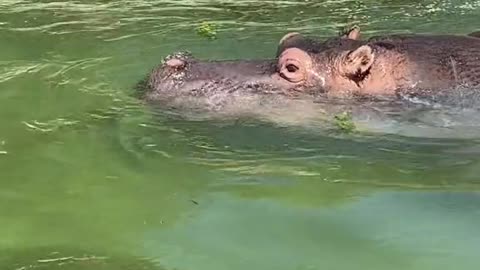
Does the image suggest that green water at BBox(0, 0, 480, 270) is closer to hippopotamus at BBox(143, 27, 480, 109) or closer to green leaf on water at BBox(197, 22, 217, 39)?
hippopotamus at BBox(143, 27, 480, 109)

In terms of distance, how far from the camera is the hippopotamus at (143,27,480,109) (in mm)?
6516

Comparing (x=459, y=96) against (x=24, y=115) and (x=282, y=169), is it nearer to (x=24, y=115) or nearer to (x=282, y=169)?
(x=282, y=169)

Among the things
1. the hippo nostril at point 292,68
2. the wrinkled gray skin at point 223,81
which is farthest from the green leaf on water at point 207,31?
the hippo nostril at point 292,68

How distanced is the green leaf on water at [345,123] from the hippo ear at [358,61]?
326mm

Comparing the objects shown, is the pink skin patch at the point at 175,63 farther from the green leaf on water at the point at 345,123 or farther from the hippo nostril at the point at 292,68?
the green leaf on water at the point at 345,123

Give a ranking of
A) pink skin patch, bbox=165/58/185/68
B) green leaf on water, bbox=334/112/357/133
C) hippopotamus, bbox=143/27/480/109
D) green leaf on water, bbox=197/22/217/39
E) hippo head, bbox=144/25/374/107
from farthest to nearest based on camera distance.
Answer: green leaf on water, bbox=197/22/217/39 < pink skin patch, bbox=165/58/185/68 < hippo head, bbox=144/25/374/107 < hippopotamus, bbox=143/27/480/109 < green leaf on water, bbox=334/112/357/133

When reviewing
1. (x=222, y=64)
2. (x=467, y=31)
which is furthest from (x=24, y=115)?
(x=467, y=31)

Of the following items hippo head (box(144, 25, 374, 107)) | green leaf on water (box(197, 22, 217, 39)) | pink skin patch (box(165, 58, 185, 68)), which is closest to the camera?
hippo head (box(144, 25, 374, 107))

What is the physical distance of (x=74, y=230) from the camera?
16.0ft

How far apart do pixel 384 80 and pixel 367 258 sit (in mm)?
2304

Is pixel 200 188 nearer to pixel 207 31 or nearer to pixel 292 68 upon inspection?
pixel 292 68

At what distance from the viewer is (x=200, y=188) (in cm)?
542

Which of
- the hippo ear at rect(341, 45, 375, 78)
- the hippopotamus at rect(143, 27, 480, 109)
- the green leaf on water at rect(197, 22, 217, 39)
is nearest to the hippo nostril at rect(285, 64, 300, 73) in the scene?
the hippopotamus at rect(143, 27, 480, 109)

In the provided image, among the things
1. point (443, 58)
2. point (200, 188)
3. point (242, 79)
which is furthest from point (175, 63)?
point (443, 58)
